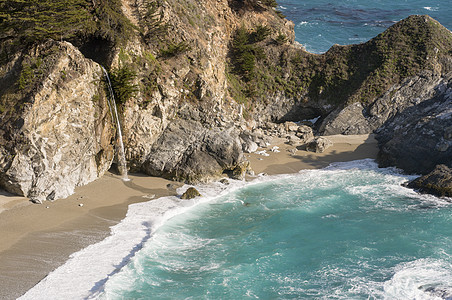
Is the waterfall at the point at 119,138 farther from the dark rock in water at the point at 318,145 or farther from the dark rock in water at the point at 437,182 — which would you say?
the dark rock in water at the point at 437,182

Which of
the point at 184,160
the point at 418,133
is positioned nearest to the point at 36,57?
the point at 184,160

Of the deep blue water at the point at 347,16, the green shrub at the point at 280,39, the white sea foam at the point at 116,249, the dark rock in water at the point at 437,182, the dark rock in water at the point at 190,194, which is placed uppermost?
the deep blue water at the point at 347,16

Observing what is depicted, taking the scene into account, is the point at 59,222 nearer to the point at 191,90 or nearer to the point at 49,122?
the point at 49,122

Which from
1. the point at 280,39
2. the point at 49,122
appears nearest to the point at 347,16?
the point at 280,39

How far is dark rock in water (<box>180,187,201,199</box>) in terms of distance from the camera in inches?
706

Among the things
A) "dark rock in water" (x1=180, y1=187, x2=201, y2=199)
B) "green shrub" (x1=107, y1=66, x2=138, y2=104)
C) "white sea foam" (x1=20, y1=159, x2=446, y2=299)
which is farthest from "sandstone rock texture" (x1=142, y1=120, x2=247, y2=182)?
"green shrub" (x1=107, y1=66, x2=138, y2=104)

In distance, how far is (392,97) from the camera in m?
27.6

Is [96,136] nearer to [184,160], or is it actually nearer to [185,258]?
[184,160]

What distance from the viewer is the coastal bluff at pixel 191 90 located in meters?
16.3

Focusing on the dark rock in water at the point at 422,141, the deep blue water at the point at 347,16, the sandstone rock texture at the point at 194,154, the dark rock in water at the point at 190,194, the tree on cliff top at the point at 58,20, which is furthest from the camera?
the deep blue water at the point at 347,16

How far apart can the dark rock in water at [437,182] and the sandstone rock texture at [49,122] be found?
15.3 m

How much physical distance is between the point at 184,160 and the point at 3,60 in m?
9.09

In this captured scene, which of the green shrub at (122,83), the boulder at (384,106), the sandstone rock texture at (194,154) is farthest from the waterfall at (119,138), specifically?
the boulder at (384,106)

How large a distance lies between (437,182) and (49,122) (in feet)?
57.0
